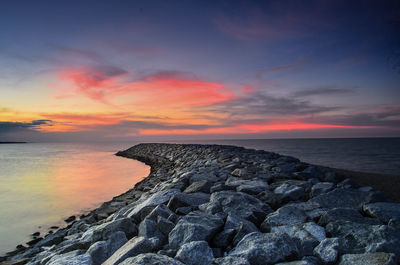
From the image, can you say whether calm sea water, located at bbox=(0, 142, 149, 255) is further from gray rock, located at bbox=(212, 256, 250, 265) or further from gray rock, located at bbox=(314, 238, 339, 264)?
gray rock, located at bbox=(314, 238, 339, 264)

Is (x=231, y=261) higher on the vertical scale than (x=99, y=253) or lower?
higher

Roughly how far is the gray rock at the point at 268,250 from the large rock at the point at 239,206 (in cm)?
87

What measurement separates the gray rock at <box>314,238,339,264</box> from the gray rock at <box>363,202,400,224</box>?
1.22 m

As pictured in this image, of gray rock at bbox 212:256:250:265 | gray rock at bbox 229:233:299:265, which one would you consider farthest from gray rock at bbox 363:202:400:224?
gray rock at bbox 212:256:250:265

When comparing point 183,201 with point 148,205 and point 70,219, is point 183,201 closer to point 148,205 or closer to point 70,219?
point 148,205

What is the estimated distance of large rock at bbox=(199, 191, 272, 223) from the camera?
318 centimetres

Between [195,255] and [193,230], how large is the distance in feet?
1.45

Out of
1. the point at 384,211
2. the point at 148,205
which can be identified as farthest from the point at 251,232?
the point at 384,211

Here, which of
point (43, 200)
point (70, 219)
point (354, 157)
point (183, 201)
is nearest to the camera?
point (183, 201)

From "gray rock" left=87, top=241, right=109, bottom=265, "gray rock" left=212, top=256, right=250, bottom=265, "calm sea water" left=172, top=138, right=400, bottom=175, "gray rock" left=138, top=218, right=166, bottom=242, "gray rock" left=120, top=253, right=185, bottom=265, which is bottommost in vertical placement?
"calm sea water" left=172, top=138, right=400, bottom=175

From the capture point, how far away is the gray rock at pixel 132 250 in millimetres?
2227

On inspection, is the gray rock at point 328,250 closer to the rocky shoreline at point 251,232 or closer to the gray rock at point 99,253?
the rocky shoreline at point 251,232

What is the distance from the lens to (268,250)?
2088 mm

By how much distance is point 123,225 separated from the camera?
3.12 meters
